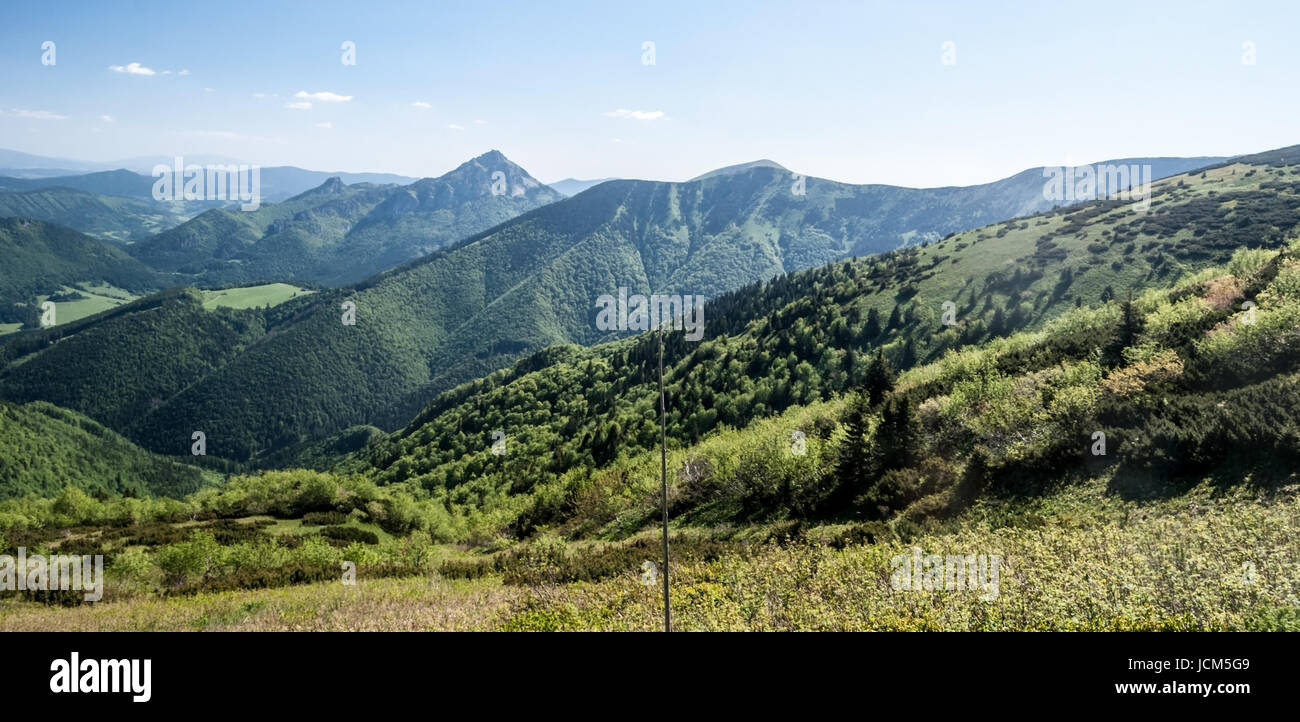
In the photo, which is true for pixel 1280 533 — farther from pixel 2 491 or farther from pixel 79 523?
pixel 2 491

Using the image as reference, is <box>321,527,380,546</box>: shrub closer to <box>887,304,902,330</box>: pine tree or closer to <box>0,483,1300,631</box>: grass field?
<box>0,483,1300,631</box>: grass field

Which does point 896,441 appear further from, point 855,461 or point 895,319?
point 895,319

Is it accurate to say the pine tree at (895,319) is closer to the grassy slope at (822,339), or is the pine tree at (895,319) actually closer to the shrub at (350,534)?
the grassy slope at (822,339)

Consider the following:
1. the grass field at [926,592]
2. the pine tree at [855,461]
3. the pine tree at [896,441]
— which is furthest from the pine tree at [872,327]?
the grass field at [926,592]

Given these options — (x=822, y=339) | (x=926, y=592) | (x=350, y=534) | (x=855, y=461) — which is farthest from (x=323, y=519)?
(x=822, y=339)

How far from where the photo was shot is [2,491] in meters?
169

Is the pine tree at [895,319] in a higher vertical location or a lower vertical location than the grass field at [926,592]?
higher

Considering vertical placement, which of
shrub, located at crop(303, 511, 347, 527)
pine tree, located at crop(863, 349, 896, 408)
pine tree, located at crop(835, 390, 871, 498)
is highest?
pine tree, located at crop(863, 349, 896, 408)

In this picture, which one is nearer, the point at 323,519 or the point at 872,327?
the point at 323,519

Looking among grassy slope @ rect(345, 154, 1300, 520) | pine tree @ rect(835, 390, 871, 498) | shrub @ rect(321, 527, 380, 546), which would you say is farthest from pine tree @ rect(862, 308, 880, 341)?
shrub @ rect(321, 527, 380, 546)

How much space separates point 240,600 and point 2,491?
226 meters
